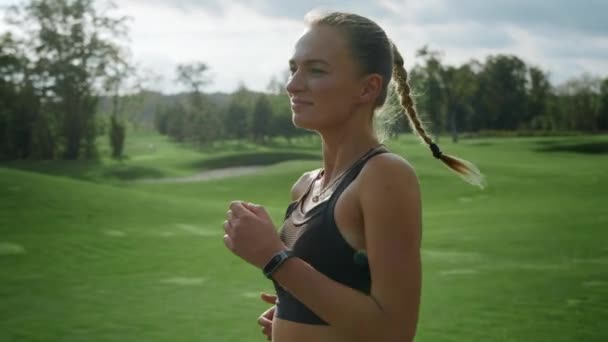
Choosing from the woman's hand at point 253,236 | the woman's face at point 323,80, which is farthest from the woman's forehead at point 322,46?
the woman's hand at point 253,236

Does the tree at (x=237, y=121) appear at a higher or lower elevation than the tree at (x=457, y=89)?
lower

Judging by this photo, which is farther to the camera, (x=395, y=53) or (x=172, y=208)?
(x=172, y=208)

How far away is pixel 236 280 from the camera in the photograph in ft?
32.3

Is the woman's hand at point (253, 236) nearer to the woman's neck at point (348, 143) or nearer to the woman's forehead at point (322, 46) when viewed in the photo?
the woman's neck at point (348, 143)

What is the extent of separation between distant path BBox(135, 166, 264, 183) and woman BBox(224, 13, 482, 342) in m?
31.5

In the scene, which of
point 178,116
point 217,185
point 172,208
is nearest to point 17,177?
point 172,208

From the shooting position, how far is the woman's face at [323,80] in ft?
6.21

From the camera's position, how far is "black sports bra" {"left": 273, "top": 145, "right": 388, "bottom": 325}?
1801 mm

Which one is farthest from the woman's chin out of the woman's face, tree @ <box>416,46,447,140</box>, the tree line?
tree @ <box>416,46,447,140</box>

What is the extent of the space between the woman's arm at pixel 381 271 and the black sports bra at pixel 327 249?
5 centimetres

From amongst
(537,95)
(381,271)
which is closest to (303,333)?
(381,271)

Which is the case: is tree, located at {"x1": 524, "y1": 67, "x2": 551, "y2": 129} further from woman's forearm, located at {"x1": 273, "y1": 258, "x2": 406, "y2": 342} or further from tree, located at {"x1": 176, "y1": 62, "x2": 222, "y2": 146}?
woman's forearm, located at {"x1": 273, "y1": 258, "x2": 406, "y2": 342}

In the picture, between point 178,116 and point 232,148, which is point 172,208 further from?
point 178,116

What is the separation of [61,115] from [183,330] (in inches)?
1513
